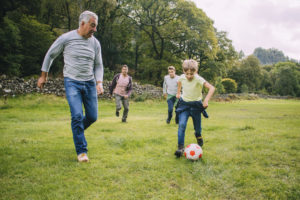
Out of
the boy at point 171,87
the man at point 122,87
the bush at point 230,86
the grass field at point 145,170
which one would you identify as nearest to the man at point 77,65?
the grass field at point 145,170

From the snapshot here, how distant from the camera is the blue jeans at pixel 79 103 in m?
3.50

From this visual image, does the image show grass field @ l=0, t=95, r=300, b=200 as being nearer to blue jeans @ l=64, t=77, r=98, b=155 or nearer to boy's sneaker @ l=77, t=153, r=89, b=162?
boy's sneaker @ l=77, t=153, r=89, b=162

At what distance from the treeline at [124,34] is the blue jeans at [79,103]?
49.8 feet

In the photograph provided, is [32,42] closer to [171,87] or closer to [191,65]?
[171,87]

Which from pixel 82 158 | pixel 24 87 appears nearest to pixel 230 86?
pixel 24 87

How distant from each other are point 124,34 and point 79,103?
99.8ft

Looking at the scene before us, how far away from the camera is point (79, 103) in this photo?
3574 mm

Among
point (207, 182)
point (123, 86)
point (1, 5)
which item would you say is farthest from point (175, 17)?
point (207, 182)

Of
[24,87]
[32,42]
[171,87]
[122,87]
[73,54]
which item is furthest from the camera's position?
[32,42]

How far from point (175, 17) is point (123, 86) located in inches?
916

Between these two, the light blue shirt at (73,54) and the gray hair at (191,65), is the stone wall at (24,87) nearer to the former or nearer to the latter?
the light blue shirt at (73,54)

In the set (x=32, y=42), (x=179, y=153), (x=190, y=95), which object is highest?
(x=32, y=42)

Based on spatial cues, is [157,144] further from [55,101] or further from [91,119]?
[55,101]

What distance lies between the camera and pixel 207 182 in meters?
2.90
